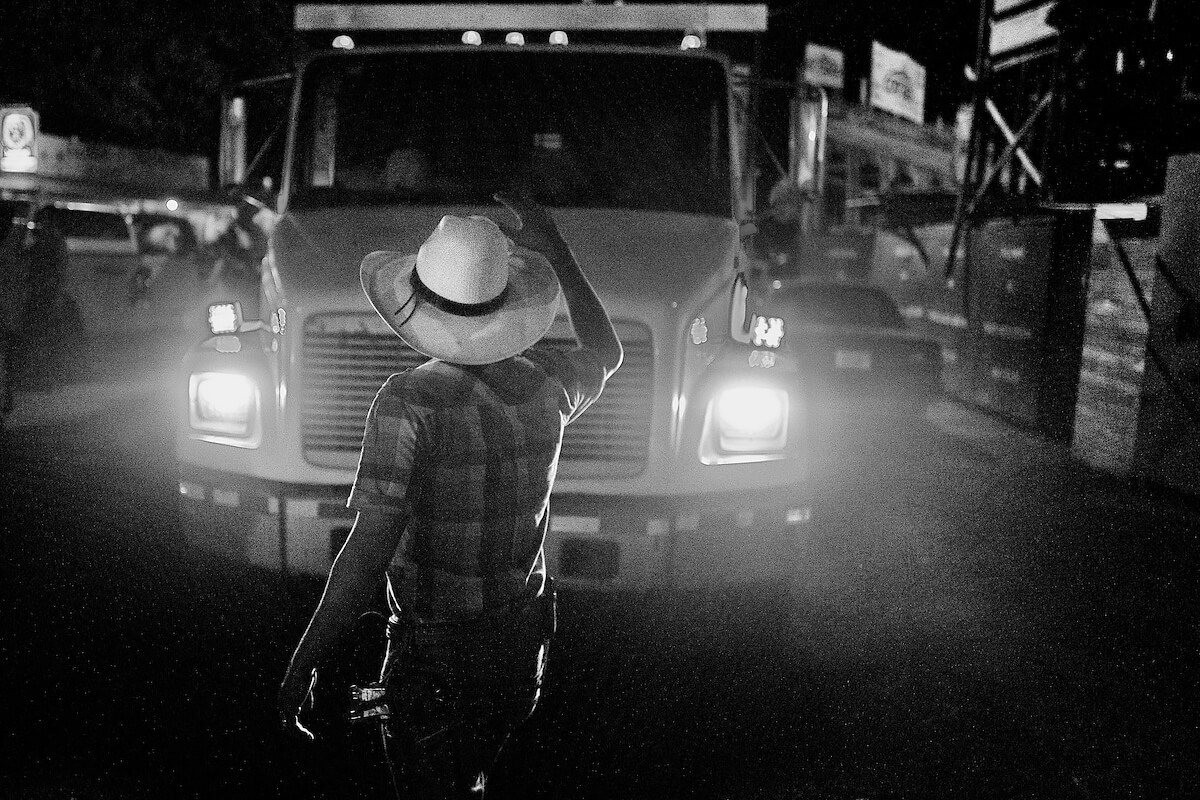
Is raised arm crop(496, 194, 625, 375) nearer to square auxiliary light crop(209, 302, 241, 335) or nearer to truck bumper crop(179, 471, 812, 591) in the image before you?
truck bumper crop(179, 471, 812, 591)

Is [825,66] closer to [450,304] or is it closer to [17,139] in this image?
[17,139]

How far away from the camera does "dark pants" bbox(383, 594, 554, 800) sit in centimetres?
270

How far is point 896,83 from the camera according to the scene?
117 feet

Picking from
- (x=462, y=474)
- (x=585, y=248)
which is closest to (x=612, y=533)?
(x=585, y=248)

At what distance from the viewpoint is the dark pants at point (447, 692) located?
2701 millimetres

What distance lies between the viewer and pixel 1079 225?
38.9ft

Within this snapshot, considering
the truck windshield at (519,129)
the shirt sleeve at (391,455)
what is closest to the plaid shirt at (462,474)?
the shirt sleeve at (391,455)

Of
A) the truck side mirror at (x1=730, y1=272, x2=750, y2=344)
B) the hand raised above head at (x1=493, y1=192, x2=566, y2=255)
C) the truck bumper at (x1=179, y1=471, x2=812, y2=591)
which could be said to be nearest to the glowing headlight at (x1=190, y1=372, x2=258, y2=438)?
the truck bumper at (x1=179, y1=471, x2=812, y2=591)

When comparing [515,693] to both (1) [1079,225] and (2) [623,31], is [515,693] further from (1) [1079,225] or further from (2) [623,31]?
(1) [1079,225]

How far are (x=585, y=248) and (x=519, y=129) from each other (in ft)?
3.65

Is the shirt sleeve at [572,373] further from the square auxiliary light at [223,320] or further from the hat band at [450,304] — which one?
the square auxiliary light at [223,320]

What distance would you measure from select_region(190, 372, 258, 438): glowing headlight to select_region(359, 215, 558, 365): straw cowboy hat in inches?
97.0

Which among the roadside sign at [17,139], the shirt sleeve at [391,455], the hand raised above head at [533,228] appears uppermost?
the roadside sign at [17,139]

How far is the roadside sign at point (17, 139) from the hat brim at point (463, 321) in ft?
42.3
